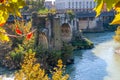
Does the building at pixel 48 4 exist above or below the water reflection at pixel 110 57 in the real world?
above

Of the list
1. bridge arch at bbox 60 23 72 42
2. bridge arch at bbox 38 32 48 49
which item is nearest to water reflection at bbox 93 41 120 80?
bridge arch at bbox 60 23 72 42

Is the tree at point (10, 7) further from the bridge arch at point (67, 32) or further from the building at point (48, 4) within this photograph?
the building at point (48, 4)

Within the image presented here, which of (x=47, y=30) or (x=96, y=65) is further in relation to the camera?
(x=47, y=30)

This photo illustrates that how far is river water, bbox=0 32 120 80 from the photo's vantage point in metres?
13.9

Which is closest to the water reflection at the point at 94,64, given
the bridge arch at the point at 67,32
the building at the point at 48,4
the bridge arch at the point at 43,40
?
the bridge arch at the point at 43,40

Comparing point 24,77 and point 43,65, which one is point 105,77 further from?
point 24,77

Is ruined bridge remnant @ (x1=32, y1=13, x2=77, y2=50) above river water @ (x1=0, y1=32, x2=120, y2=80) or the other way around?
above

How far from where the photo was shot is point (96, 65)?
16.2 metres

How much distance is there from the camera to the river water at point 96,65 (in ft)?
45.8

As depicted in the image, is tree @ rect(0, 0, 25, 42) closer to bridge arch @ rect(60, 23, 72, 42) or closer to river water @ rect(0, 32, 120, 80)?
river water @ rect(0, 32, 120, 80)

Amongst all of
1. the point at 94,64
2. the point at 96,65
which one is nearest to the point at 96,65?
the point at 96,65

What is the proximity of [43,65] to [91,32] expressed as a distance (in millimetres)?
19438

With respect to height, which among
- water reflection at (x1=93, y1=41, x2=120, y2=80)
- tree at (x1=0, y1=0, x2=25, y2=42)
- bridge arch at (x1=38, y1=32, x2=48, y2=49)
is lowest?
water reflection at (x1=93, y1=41, x2=120, y2=80)

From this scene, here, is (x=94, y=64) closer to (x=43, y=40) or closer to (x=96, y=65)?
(x=96, y=65)
